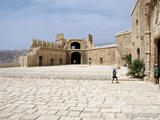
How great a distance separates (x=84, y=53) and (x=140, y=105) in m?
26.2

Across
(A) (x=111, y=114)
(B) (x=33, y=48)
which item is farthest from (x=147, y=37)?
(B) (x=33, y=48)

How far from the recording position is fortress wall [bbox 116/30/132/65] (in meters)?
19.1

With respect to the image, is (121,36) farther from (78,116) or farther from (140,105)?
(78,116)

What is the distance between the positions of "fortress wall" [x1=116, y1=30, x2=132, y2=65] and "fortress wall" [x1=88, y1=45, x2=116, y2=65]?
1.56m

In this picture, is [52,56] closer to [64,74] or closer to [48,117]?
[64,74]

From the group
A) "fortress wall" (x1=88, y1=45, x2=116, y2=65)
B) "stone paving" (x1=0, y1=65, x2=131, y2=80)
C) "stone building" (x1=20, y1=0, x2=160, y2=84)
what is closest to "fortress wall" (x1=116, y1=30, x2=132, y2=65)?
"stone building" (x1=20, y1=0, x2=160, y2=84)

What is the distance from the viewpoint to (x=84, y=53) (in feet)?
97.6

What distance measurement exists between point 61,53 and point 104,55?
10.4m

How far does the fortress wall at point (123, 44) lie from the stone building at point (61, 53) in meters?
1.62

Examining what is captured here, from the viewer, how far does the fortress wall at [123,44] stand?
62.7 feet

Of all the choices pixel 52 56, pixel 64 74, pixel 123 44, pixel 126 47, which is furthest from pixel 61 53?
pixel 64 74

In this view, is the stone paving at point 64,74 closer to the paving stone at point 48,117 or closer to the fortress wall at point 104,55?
the paving stone at point 48,117

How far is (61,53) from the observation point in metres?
27.8

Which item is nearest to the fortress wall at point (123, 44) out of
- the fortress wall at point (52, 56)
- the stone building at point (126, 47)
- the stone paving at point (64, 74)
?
the stone building at point (126, 47)
